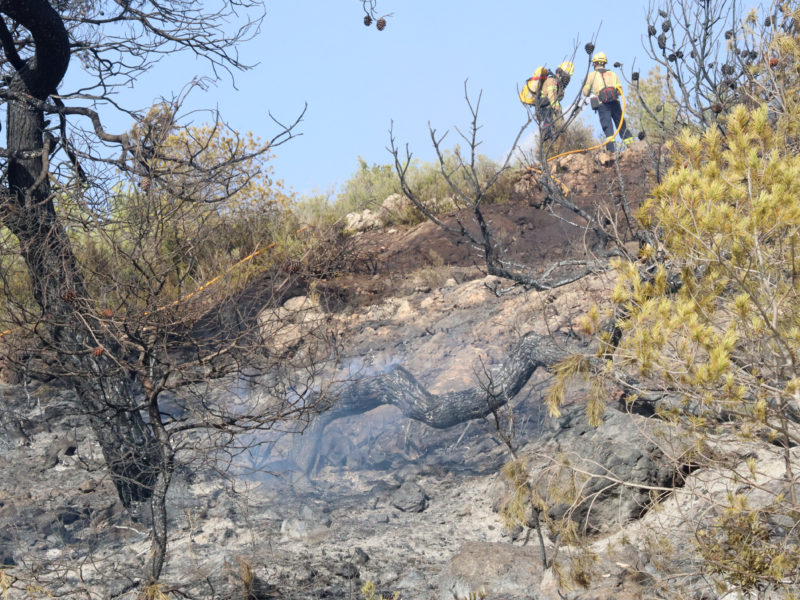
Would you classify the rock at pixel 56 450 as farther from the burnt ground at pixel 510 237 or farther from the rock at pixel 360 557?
the burnt ground at pixel 510 237

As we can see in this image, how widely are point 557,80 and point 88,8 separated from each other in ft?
19.5

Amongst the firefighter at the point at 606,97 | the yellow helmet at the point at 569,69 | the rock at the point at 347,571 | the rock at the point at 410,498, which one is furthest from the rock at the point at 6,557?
the firefighter at the point at 606,97

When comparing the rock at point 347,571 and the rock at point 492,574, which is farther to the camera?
the rock at point 347,571

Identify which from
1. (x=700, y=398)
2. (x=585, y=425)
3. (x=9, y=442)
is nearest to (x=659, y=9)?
(x=585, y=425)

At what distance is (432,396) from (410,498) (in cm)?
152

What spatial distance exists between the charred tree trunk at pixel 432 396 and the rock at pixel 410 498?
1030mm

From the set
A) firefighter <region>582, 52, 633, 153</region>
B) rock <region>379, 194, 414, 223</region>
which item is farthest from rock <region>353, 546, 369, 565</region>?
firefighter <region>582, 52, 633, 153</region>

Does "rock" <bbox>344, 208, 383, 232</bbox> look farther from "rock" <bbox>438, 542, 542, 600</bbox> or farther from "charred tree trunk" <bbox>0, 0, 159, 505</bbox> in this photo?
"rock" <bbox>438, 542, 542, 600</bbox>

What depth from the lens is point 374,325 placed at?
12016 millimetres

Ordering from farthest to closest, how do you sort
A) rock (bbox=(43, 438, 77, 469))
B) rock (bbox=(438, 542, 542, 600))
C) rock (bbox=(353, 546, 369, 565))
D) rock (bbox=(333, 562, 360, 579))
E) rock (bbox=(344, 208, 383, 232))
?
rock (bbox=(344, 208, 383, 232)) → rock (bbox=(43, 438, 77, 469)) → rock (bbox=(353, 546, 369, 565)) → rock (bbox=(333, 562, 360, 579)) → rock (bbox=(438, 542, 542, 600))

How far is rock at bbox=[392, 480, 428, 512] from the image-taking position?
288 inches

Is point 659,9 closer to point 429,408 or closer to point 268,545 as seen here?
point 429,408

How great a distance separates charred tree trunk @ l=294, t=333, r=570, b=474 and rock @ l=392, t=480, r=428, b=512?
3.38 ft

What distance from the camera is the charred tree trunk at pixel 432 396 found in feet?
27.5
